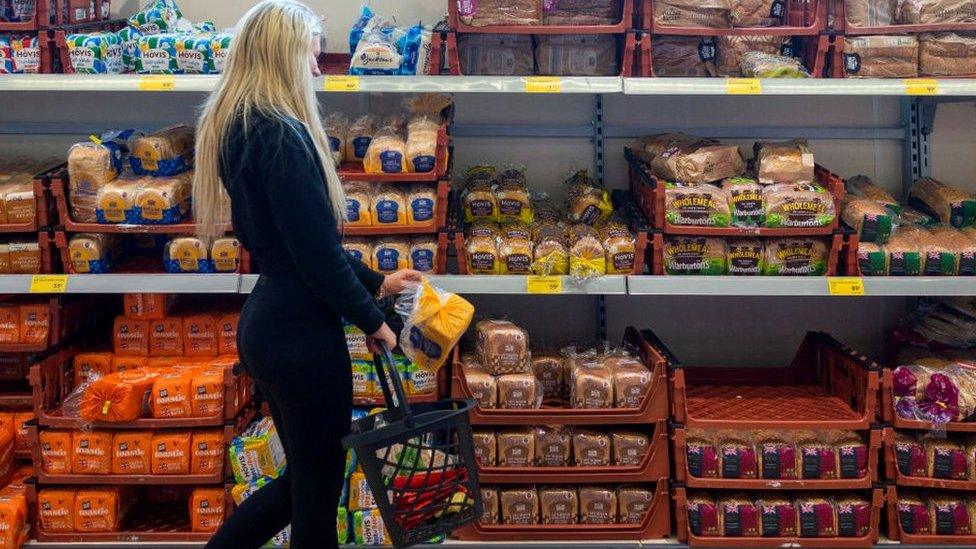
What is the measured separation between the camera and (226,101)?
2254 mm

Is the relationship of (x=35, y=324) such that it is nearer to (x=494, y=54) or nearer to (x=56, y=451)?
(x=56, y=451)

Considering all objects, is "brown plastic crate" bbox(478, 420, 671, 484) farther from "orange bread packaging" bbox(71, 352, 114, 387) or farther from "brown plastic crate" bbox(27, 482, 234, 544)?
"orange bread packaging" bbox(71, 352, 114, 387)

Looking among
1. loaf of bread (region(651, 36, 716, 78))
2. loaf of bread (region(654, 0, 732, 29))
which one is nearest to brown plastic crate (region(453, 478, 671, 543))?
loaf of bread (region(651, 36, 716, 78))

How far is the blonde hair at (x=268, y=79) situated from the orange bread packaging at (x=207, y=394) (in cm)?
104

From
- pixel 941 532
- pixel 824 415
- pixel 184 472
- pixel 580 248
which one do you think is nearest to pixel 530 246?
pixel 580 248

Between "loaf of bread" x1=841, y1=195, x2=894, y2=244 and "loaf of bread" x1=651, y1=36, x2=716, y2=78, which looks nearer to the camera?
"loaf of bread" x1=841, y1=195, x2=894, y2=244

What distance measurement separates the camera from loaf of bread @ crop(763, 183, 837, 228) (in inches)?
122

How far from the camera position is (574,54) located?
3.28m

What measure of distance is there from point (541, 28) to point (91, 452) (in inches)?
75.3

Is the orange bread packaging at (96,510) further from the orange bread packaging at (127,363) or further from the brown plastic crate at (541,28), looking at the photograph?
the brown plastic crate at (541,28)

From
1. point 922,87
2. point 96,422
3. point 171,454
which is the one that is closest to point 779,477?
point 922,87

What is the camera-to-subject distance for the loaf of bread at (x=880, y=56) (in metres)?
3.13

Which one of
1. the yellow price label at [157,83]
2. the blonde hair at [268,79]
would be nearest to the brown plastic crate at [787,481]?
the blonde hair at [268,79]

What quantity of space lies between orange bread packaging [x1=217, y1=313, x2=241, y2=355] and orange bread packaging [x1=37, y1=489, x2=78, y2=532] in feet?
2.11
